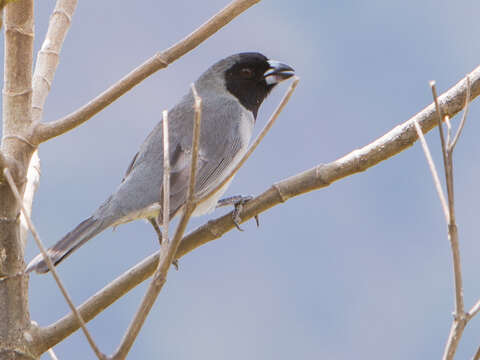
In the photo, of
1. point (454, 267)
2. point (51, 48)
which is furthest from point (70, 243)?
point (454, 267)

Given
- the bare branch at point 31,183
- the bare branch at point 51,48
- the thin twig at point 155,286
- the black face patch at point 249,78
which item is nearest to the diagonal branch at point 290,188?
the bare branch at point 31,183

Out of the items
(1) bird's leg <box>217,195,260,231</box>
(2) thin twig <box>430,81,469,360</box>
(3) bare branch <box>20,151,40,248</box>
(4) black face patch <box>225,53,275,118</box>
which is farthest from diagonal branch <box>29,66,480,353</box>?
(4) black face patch <box>225,53,275,118</box>

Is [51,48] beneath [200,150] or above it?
above

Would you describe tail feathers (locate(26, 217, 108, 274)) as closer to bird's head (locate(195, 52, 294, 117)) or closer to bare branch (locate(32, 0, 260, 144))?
bare branch (locate(32, 0, 260, 144))

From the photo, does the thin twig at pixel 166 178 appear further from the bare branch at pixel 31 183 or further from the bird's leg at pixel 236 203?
the bare branch at pixel 31 183

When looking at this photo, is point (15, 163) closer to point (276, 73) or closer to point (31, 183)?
point (31, 183)

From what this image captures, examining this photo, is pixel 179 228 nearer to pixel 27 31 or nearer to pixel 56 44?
pixel 27 31
